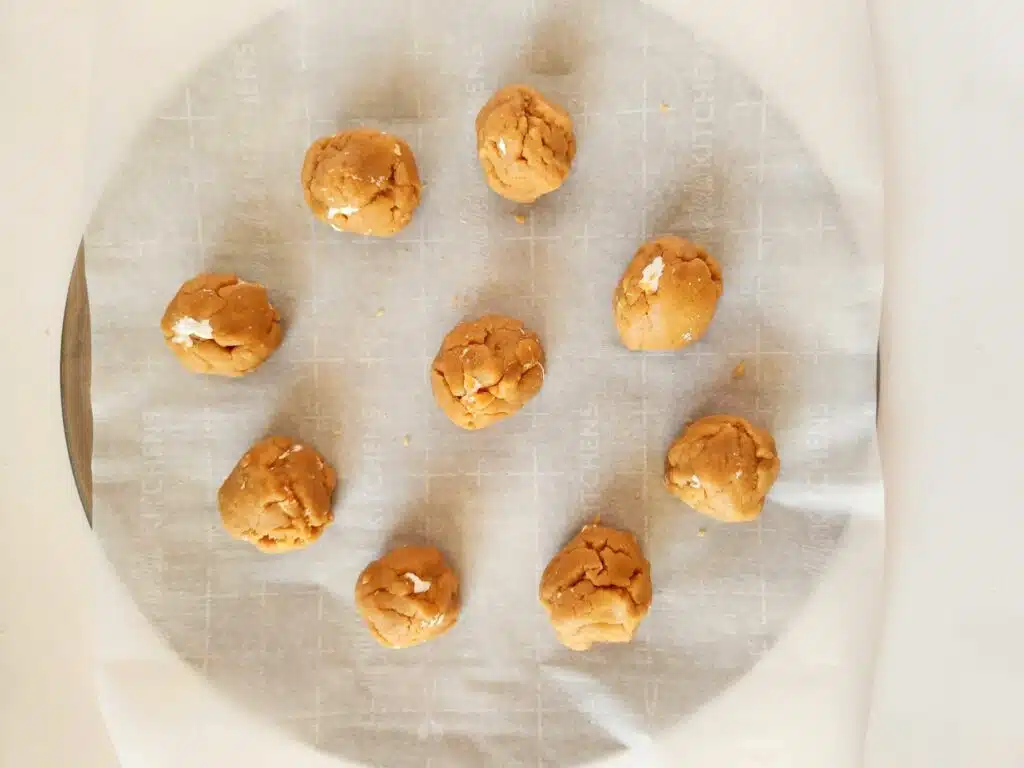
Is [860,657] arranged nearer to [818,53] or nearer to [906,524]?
[906,524]

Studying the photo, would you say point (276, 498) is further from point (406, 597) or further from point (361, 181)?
point (361, 181)

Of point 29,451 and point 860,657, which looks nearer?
point 860,657

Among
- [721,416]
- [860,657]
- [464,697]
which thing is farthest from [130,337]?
[860,657]

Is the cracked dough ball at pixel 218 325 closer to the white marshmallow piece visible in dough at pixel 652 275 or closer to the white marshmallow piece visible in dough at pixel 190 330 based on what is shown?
the white marshmallow piece visible in dough at pixel 190 330

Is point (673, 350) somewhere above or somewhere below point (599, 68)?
below

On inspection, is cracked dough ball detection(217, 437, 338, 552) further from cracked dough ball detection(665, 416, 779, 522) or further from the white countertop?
cracked dough ball detection(665, 416, 779, 522)

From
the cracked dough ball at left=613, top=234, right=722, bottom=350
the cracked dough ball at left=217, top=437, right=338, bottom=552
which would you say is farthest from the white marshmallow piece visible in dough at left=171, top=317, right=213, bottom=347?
the cracked dough ball at left=613, top=234, right=722, bottom=350

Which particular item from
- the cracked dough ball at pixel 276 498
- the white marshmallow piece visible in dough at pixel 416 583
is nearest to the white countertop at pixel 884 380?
the cracked dough ball at pixel 276 498
